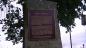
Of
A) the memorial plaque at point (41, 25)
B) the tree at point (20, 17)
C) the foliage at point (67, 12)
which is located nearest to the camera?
the memorial plaque at point (41, 25)

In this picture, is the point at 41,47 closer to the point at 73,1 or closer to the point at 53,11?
the point at 53,11

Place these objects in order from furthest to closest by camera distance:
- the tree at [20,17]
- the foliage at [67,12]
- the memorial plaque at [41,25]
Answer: the tree at [20,17], the foliage at [67,12], the memorial plaque at [41,25]

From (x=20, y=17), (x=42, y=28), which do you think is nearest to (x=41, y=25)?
(x=42, y=28)

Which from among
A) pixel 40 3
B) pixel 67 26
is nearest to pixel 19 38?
pixel 67 26

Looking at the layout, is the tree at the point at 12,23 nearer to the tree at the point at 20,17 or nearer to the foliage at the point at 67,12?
the tree at the point at 20,17

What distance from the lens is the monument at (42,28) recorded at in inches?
392

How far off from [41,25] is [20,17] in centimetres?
675

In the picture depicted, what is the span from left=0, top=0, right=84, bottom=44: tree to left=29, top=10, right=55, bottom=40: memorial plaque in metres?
3.85

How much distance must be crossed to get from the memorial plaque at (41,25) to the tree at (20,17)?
3.85 m

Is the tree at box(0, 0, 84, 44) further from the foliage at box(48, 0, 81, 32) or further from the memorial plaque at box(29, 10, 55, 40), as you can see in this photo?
the memorial plaque at box(29, 10, 55, 40)

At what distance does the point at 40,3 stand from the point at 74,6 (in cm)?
451

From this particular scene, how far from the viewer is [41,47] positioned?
32.8 ft

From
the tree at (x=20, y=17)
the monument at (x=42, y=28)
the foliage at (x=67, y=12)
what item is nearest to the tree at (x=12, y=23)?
the tree at (x=20, y=17)

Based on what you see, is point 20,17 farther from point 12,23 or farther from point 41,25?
point 41,25
